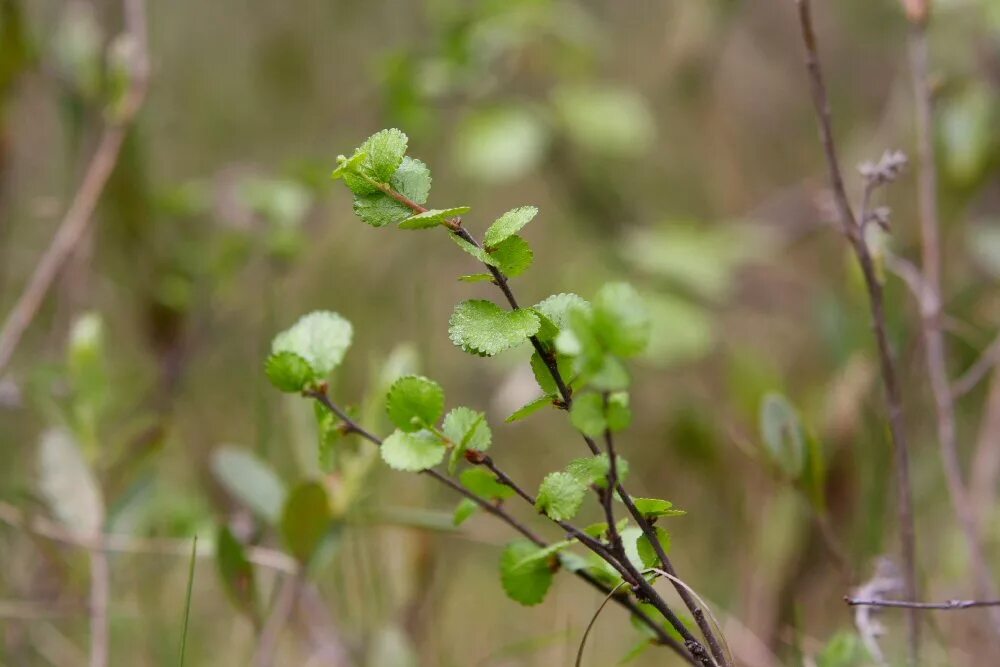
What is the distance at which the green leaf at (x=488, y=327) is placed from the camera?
0.36 m

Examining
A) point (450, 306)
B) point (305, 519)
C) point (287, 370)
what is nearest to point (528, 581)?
point (287, 370)

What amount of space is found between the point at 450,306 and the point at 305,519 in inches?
48.0

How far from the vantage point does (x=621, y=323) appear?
32cm

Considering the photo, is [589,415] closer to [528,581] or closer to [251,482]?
[528,581]

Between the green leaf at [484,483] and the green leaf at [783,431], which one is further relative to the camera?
the green leaf at [783,431]

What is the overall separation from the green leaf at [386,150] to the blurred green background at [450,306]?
32 cm

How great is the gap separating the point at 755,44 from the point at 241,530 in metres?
1.67

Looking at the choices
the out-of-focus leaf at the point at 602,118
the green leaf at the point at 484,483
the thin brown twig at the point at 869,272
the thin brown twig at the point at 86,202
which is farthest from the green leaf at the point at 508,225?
the out-of-focus leaf at the point at 602,118

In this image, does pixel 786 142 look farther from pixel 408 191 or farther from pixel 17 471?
pixel 408 191

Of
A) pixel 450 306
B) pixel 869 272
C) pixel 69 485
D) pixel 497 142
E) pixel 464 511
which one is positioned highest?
pixel 497 142

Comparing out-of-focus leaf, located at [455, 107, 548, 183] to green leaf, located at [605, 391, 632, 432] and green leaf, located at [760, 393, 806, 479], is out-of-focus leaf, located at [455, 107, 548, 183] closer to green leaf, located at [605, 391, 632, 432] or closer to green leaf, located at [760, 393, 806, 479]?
green leaf, located at [760, 393, 806, 479]

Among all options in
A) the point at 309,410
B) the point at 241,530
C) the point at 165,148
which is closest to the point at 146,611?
the point at 241,530

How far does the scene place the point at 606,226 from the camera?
153 cm

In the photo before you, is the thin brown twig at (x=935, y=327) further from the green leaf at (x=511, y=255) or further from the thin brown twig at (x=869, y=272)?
the green leaf at (x=511, y=255)
